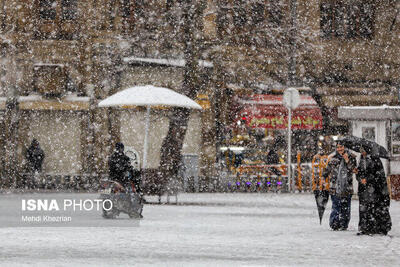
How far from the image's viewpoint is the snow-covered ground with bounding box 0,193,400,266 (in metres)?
12.0

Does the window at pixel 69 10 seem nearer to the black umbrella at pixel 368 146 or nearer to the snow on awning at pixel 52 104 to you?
the snow on awning at pixel 52 104

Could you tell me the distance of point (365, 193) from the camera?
16.4 metres

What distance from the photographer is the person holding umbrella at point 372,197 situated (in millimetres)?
16156

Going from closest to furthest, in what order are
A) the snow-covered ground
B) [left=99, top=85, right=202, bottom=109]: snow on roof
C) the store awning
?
the snow-covered ground → [left=99, top=85, right=202, bottom=109]: snow on roof → the store awning

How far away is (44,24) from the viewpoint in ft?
115

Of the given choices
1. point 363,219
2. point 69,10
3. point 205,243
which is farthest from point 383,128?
point 205,243

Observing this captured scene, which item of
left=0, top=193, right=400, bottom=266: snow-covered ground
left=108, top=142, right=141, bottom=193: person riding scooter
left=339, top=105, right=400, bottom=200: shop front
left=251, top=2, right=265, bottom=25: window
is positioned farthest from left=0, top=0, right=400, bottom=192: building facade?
left=108, top=142, right=141, bottom=193: person riding scooter

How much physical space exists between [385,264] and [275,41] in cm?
2434

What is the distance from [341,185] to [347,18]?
20291 millimetres

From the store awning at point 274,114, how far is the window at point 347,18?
3.13 m

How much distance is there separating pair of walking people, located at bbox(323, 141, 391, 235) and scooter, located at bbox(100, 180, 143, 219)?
4.09 metres

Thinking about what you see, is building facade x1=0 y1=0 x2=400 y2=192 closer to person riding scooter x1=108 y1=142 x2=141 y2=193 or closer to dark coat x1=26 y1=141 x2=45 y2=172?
dark coat x1=26 y1=141 x2=45 y2=172

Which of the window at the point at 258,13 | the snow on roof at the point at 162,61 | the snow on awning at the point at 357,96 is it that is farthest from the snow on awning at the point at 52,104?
the snow on awning at the point at 357,96

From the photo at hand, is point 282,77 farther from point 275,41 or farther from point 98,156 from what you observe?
point 98,156
